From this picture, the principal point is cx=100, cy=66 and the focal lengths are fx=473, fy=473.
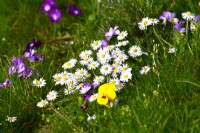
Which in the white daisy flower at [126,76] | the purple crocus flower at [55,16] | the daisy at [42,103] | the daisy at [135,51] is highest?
the purple crocus flower at [55,16]

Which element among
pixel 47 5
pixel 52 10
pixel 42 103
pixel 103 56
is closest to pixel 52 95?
pixel 42 103

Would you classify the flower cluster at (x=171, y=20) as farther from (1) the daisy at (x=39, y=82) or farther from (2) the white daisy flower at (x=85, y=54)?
(1) the daisy at (x=39, y=82)

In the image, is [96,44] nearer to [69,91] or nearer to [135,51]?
[135,51]

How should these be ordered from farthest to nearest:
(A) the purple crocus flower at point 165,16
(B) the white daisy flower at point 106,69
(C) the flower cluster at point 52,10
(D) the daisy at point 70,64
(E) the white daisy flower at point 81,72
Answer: (C) the flower cluster at point 52,10, (A) the purple crocus flower at point 165,16, (D) the daisy at point 70,64, (E) the white daisy flower at point 81,72, (B) the white daisy flower at point 106,69

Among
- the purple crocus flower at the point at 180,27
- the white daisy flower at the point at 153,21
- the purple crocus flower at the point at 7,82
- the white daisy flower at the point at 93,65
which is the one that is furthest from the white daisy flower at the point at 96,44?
the purple crocus flower at the point at 7,82

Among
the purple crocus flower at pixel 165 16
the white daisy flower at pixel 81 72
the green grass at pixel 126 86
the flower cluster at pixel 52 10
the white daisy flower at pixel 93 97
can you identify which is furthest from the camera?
the flower cluster at pixel 52 10

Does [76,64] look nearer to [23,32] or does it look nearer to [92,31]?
[92,31]
